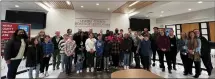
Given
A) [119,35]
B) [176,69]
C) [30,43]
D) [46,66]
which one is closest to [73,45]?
[46,66]

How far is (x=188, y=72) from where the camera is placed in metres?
2.43

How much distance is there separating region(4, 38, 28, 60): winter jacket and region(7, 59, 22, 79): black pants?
0.10 metres

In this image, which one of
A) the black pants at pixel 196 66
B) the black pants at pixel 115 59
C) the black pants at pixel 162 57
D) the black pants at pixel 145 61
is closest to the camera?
the black pants at pixel 196 66

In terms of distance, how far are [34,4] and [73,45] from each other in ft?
4.48

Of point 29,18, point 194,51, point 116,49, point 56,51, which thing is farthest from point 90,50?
point 194,51

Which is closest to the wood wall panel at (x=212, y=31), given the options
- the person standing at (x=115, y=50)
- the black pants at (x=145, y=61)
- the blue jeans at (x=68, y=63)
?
the black pants at (x=145, y=61)

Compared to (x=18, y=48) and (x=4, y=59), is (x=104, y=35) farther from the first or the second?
(x=4, y=59)

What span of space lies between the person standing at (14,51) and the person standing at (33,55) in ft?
0.28

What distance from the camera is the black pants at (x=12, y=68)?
190 cm

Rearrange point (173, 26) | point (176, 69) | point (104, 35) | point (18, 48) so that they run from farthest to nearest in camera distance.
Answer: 1. point (104, 35)
2. point (173, 26)
3. point (176, 69)
4. point (18, 48)

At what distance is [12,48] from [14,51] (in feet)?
0.18

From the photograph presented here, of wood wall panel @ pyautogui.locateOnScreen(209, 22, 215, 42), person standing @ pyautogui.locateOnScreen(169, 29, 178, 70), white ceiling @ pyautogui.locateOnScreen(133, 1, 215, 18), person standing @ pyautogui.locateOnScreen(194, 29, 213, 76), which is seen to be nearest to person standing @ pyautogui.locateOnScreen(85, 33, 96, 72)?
white ceiling @ pyautogui.locateOnScreen(133, 1, 215, 18)

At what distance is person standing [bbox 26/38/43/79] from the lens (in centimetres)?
188

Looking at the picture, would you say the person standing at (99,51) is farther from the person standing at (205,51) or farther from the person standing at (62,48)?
the person standing at (205,51)
